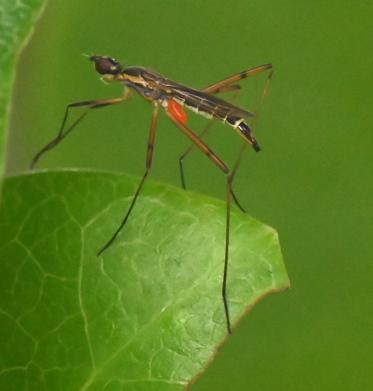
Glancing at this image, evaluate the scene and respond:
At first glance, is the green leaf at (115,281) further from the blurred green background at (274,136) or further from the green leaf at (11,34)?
the blurred green background at (274,136)

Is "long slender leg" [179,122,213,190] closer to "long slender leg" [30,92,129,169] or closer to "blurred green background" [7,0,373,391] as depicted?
"blurred green background" [7,0,373,391]

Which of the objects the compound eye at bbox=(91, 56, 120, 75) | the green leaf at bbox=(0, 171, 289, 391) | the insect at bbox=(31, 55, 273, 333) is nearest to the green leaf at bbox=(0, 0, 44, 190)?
the green leaf at bbox=(0, 171, 289, 391)

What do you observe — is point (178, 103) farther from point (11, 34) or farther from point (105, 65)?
point (11, 34)

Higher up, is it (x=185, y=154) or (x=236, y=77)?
(x=236, y=77)

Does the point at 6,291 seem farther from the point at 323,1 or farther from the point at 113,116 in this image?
the point at 323,1

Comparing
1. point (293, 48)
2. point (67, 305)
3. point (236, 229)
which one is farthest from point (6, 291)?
point (293, 48)

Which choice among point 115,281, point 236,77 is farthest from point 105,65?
point 115,281
